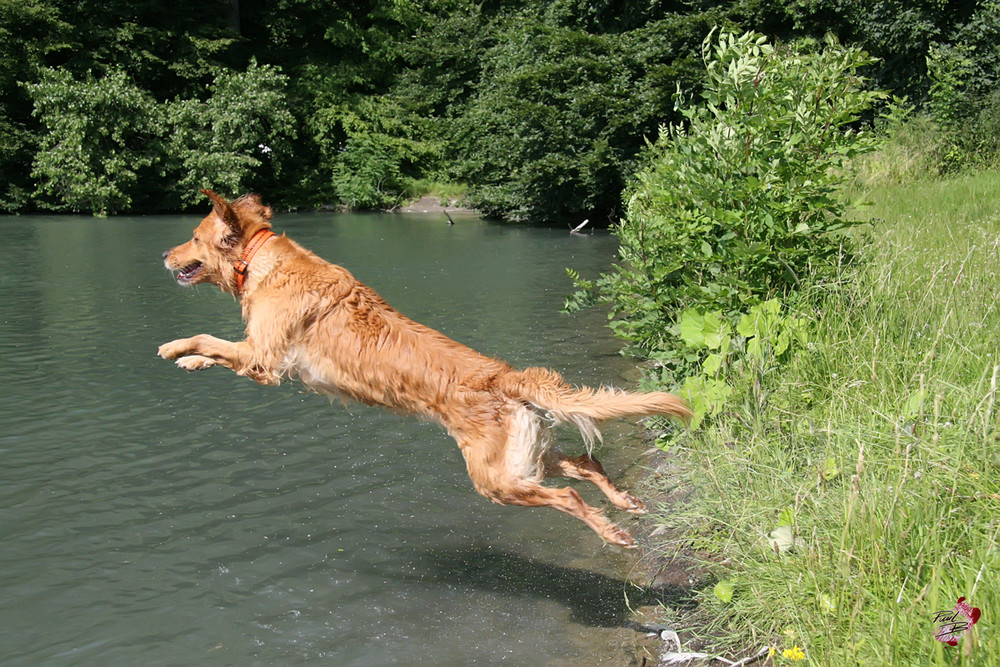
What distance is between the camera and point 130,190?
31.5 metres

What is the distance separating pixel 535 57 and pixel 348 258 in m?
13.0

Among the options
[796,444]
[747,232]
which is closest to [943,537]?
[796,444]

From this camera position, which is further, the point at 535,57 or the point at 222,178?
the point at 222,178

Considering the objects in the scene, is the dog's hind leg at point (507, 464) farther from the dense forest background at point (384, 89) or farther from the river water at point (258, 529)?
the dense forest background at point (384, 89)

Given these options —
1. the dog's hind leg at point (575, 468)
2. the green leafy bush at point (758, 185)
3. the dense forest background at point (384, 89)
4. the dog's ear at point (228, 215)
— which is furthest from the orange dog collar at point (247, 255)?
the dense forest background at point (384, 89)

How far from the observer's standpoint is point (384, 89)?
134 ft

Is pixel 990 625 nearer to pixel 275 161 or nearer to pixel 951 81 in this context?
pixel 951 81

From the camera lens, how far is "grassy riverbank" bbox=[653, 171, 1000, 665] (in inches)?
117

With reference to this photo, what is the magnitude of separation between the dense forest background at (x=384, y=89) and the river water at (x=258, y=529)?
12568mm

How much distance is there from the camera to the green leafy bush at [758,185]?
18.2ft

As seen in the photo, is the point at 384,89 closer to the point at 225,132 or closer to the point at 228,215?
the point at 225,132

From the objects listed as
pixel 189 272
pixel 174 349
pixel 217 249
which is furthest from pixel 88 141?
pixel 174 349

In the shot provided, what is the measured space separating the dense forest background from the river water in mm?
12568

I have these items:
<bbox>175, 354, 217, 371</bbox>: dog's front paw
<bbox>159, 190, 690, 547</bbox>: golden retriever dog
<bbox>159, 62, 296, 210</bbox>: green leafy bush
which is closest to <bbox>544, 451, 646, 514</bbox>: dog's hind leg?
<bbox>159, 190, 690, 547</bbox>: golden retriever dog
